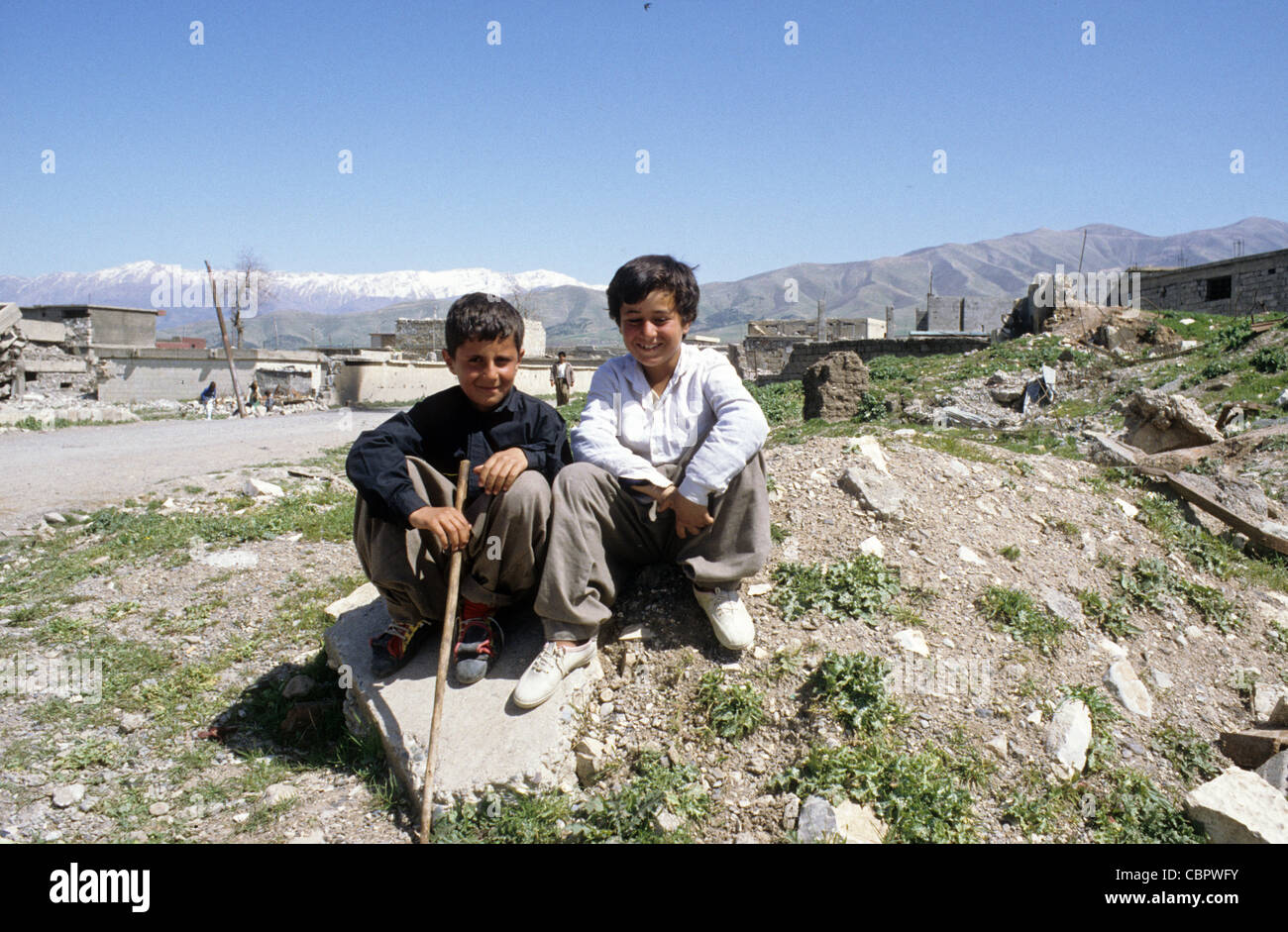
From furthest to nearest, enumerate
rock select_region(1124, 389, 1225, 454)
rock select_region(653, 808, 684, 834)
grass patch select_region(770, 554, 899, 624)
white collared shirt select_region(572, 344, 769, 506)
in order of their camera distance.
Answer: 1. rock select_region(1124, 389, 1225, 454)
2. grass patch select_region(770, 554, 899, 624)
3. white collared shirt select_region(572, 344, 769, 506)
4. rock select_region(653, 808, 684, 834)

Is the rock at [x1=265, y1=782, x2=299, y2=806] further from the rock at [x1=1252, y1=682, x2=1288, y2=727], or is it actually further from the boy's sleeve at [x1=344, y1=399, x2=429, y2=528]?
the rock at [x1=1252, y1=682, x2=1288, y2=727]

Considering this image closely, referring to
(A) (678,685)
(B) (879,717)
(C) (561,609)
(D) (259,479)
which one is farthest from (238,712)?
(D) (259,479)

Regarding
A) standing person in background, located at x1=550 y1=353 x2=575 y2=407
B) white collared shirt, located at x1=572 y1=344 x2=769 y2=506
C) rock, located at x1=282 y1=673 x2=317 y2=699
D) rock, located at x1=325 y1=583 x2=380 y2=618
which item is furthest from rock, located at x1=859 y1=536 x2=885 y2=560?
standing person in background, located at x1=550 y1=353 x2=575 y2=407

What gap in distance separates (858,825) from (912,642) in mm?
866

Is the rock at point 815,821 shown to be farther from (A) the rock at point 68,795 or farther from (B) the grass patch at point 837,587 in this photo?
(A) the rock at point 68,795

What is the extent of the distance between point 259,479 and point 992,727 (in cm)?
773

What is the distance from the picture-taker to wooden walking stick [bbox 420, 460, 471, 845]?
2.46m

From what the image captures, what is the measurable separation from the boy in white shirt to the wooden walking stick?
31cm

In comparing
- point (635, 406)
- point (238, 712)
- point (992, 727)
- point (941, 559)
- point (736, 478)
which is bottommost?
point (238, 712)

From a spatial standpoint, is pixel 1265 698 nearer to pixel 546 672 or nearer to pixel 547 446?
pixel 546 672

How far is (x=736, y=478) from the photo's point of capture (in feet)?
9.62

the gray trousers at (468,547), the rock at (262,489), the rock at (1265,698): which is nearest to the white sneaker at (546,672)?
the gray trousers at (468,547)

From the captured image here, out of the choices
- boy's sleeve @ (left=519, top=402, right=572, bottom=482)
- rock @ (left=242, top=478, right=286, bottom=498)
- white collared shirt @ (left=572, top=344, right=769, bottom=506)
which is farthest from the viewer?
rock @ (left=242, top=478, right=286, bottom=498)

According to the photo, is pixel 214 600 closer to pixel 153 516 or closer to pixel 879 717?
pixel 153 516
